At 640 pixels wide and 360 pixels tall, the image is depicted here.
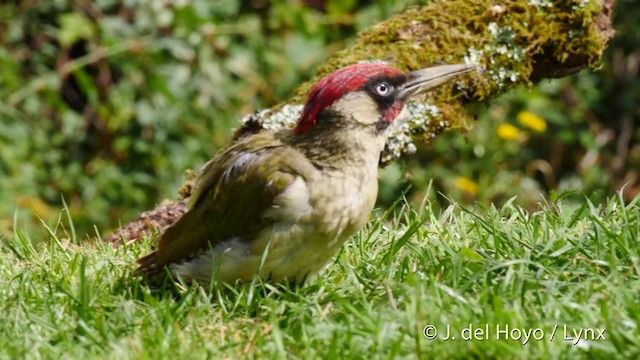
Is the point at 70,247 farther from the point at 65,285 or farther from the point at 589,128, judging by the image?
the point at 589,128

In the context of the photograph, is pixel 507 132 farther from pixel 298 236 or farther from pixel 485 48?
pixel 298 236

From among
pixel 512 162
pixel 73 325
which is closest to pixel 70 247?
pixel 73 325

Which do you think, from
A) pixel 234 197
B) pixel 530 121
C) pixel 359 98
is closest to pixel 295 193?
pixel 234 197

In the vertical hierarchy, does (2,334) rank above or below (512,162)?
above

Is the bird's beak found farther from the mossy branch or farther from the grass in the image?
the mossy branch

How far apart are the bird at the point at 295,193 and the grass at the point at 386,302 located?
4.4 inches

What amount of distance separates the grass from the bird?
112mm

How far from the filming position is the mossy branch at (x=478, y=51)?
218 inches

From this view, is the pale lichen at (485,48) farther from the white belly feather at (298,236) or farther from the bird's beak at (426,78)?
the white belly feather at (298,236)

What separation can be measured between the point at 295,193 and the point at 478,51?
6.02ft

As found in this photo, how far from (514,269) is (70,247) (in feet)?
6.78

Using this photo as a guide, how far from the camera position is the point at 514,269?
13.2ft

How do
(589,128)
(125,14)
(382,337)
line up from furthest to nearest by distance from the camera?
(589,128), (125,14), (382,337)

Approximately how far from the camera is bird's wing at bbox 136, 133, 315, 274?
4215mm
